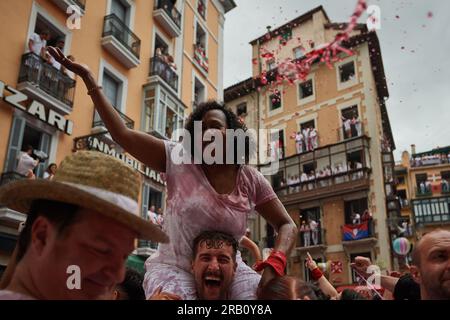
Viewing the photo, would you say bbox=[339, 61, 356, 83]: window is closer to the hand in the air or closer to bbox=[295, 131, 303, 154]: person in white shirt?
bbox=[295, 131, 303, 154]: person in white shirt

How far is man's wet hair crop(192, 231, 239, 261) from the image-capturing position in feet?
6.79

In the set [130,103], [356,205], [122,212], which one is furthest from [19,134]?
[356,205]

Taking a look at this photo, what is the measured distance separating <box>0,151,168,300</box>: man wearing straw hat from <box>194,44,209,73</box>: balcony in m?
18.4

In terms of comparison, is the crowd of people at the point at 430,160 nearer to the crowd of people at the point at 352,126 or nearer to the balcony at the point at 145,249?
the crowd of people at the point at 352,126

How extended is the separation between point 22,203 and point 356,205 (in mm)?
22238

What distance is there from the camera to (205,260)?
205 centimetres

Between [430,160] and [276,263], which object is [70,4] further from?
[430,160]

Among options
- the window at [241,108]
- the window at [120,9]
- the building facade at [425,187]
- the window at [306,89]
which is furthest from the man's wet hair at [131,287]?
the building facade at [425,187]

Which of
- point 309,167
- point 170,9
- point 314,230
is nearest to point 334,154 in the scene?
point 309,167

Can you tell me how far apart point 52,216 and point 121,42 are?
14.3 meters

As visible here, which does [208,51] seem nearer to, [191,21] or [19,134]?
[191,21]

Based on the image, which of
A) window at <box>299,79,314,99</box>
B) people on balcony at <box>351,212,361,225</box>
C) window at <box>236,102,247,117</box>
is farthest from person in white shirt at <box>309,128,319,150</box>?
window at <box>236,102,247,117</box>

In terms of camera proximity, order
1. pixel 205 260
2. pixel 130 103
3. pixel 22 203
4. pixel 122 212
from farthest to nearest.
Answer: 1. pixel 130 103
2. pixel 205 260
3. pixel 22 203
4. pixel 122 212

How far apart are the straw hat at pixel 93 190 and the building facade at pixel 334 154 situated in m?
18.8
